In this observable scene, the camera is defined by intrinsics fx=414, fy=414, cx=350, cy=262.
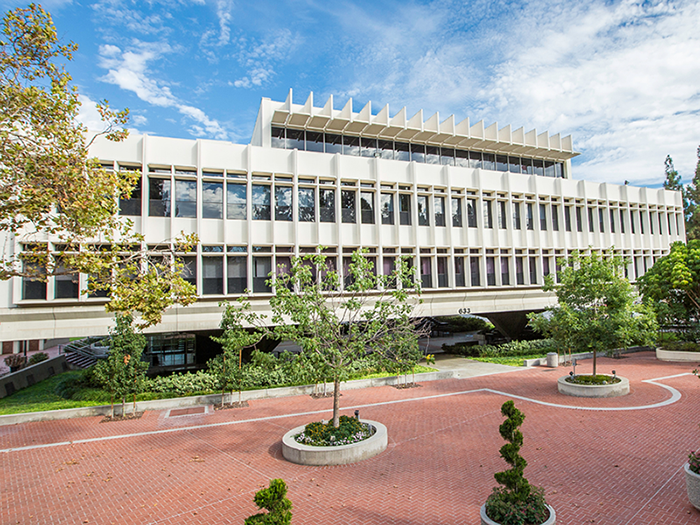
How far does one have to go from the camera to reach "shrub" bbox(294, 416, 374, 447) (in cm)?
1097

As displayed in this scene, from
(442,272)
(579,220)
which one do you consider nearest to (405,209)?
(442,272)

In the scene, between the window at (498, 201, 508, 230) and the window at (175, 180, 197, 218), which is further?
the window at (498, 201, 508, 230)

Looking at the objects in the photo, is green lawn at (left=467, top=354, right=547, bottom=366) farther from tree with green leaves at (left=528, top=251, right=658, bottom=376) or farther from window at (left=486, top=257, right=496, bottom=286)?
tree with green leaves at (left=528, top=251, right=658, bottom=376)

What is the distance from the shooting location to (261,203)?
21.7 meters

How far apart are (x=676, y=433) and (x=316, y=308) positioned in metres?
10.8

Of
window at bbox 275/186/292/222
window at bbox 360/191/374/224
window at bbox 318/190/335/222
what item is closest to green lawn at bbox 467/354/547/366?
window at bbox 360/191/374/224

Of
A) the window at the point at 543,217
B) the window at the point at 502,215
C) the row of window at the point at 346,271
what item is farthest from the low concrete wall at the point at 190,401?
the window at the point at 543,217

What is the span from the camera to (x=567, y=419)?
44.1 ft

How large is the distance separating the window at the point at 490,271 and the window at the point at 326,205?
35.5ft

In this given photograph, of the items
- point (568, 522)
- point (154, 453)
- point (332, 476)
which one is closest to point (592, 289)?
point (568, 522)

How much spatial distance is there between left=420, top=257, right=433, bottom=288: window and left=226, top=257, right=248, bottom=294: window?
10.2 metres

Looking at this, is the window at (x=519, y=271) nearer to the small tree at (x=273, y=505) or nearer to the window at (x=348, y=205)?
the window at (x=348, y=205)

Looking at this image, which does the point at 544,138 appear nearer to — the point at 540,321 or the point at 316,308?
the point at 540,321

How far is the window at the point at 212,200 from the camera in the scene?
813 inches
